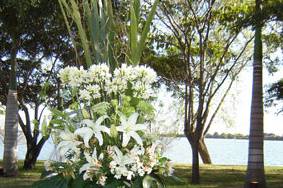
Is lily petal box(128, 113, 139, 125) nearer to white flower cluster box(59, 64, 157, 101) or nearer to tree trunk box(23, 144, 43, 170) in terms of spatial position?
white flower cluster box(59, 64, 157, 101)

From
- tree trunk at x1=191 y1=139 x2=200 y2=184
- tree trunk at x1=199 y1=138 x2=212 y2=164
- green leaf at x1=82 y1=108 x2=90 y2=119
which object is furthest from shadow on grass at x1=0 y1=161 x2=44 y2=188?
tree trunk at x1=199 y1=138 x2=212 y2=164

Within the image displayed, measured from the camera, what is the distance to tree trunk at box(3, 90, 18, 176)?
13.1m

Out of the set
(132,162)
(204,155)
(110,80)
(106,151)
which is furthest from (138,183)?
(204,155)

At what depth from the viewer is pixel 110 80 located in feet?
7.73

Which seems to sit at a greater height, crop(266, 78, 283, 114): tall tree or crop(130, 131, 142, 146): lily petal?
crop(266, 78, 283, 114): tall tree

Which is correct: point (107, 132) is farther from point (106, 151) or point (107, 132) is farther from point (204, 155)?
point (204, 155)

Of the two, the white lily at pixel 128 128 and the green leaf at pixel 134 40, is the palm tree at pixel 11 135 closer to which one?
the green leaf at pixel 134 40

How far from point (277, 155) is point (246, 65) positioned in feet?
22.9

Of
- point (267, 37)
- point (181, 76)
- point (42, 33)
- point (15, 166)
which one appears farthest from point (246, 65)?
point (15, 166)

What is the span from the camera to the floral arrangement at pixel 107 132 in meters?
2.23

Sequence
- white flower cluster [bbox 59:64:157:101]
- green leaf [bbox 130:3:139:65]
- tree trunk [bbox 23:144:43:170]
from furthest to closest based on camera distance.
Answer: tree trunk [bbox 23:144:43:170] < green leaf [bbox 130:3:139:65] < white flower cluster [bbox 59:64:157:101]

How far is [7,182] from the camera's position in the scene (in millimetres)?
11586

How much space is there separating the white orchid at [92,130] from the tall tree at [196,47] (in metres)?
10.5

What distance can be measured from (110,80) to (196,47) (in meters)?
15.6
